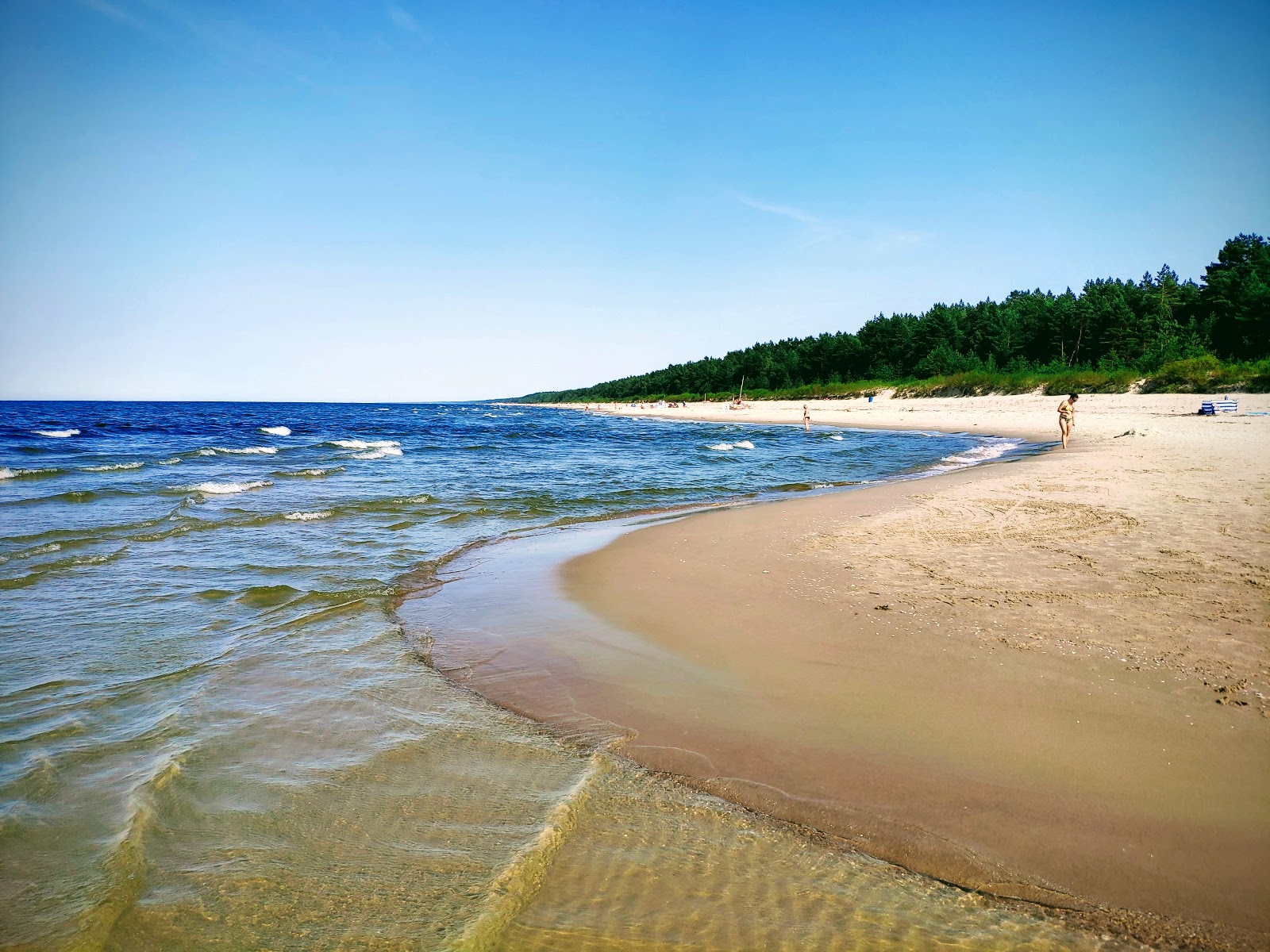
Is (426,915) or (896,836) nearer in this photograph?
(426,915)

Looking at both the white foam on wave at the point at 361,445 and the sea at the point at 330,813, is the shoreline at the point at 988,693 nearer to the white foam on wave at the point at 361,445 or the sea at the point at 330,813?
the sea at the point at 330,813

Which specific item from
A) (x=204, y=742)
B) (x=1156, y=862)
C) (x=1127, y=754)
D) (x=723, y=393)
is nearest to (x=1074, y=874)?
(x=1156, y=862)

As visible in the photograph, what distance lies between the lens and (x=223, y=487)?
16.2 metres

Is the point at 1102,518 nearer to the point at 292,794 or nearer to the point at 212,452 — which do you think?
the point at 292,794

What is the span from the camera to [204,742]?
4.00 metres

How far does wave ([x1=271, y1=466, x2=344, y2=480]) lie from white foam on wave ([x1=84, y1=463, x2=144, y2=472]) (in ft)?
16.0

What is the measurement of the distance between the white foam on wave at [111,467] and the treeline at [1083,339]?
2191 inches

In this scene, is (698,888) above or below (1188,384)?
below

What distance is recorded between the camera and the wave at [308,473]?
64.6 ft

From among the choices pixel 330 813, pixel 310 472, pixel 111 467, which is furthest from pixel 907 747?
pixel 111 467

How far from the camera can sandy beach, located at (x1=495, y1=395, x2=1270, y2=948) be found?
111 inches

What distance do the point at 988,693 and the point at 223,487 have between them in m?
17.5

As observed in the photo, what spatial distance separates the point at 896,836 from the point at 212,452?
32560 mm

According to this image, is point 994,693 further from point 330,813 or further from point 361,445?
point 361,445
